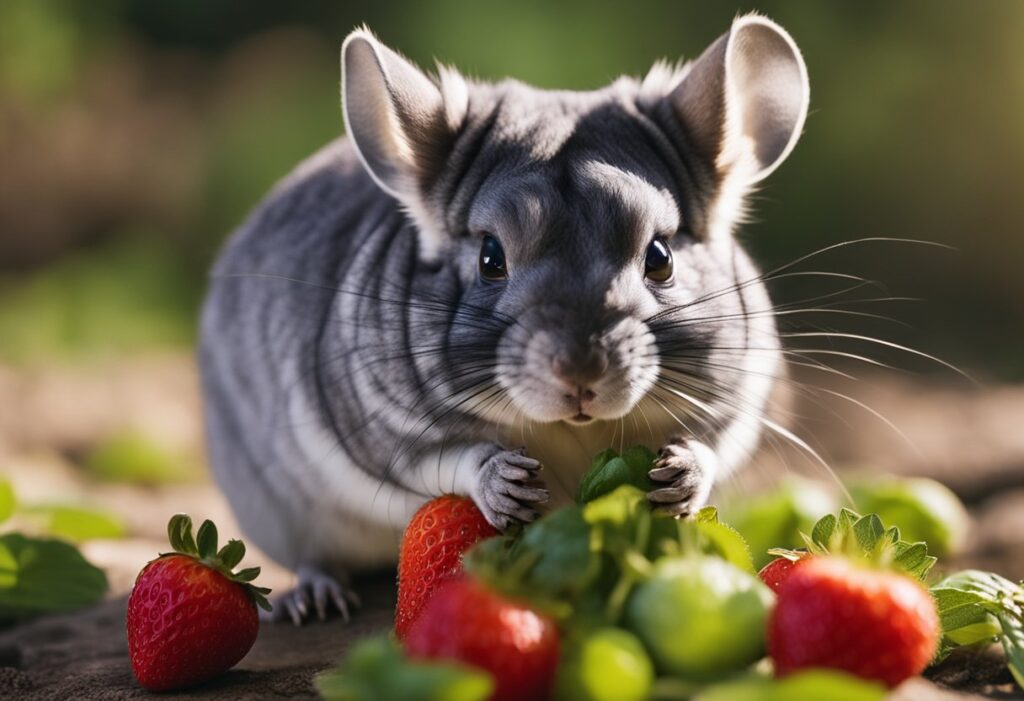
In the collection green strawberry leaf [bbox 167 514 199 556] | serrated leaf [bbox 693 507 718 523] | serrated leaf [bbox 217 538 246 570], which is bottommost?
serrated leaf [bbox 217 538 246 570]

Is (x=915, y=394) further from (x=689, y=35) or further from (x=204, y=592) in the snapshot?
(x=204, y=592)

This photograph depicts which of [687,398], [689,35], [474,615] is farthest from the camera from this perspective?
[689,35]

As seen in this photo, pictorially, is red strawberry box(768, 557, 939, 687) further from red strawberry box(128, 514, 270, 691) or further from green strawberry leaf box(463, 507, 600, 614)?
red strawberry box(128, 514, 270, 691)

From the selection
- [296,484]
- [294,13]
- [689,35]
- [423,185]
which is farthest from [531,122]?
[294,13]

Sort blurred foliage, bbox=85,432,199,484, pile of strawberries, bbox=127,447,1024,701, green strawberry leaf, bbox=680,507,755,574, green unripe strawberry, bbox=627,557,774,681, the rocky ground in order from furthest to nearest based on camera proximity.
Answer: blurred foliage, bbox=85,432,199,484 < the rocky ground < green strawberry leaf, bbox=680,507,755,574 < green unripe strawberry, bbox=627,557,774,681 < pile of strawberries, bbox=127,447,1024,701

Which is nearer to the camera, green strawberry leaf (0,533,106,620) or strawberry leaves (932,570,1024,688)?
strawberry leaves (932,570,1024,688)

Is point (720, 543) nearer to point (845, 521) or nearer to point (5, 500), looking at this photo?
point (845, 521)

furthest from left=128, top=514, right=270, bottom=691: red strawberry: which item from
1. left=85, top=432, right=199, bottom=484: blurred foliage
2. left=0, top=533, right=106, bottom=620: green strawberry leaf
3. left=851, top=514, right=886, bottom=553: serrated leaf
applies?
left=85, top=432, right=199, bottom=484: blurred foliage

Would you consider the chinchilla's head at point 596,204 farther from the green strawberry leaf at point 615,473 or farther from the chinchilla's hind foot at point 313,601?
the chinchilla's hind foot at point 313,601
